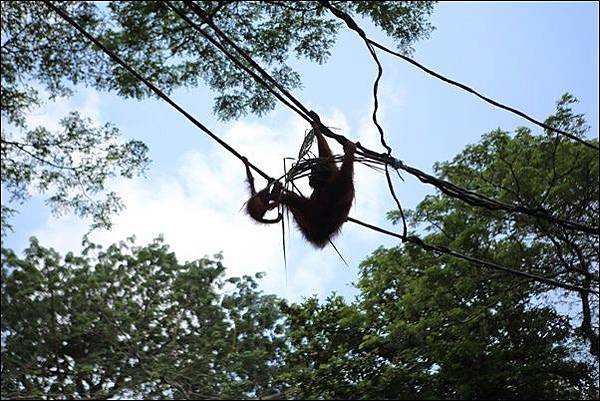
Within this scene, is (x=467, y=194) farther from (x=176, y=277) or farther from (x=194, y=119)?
(x=176, y=277)

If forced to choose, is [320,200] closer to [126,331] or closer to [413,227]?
[413,227]

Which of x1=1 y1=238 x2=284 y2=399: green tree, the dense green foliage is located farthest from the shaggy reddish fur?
x1=1 y1=238 x2=284 y2=399: green tree

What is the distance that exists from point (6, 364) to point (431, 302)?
644cm

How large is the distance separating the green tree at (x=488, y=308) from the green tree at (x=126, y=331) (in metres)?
3.47

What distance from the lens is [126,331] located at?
31.9 ft

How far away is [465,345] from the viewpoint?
5621 mm

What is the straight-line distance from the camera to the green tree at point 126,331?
31.3ft

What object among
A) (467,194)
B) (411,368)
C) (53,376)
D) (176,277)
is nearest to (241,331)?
(176,277)

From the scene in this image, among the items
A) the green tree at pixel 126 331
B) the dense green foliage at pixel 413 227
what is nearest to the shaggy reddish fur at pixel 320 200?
the dense green foliage at pixel 413 227

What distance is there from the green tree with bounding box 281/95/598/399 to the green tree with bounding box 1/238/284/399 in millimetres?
3468

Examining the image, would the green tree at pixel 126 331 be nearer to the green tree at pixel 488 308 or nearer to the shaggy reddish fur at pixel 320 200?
the green tree at pixel 488 308

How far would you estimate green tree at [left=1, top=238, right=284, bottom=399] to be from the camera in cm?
954

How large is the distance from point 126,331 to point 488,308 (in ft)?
18.0

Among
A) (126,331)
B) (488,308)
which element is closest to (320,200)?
(488,308)
